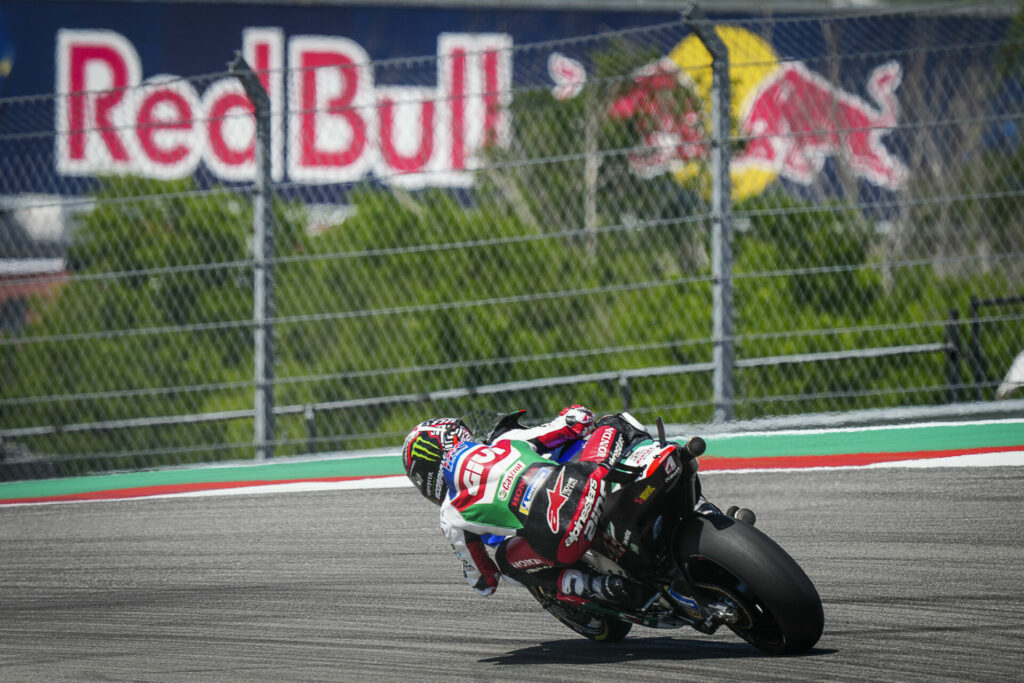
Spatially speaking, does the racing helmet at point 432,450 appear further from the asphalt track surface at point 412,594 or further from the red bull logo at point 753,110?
the red bull logo at point 753,110

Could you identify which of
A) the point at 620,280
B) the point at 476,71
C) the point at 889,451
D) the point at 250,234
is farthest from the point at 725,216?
the point at 250,234

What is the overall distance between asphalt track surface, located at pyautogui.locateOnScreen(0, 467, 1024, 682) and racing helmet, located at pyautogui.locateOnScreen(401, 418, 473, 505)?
64cm

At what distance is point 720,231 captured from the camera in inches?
341

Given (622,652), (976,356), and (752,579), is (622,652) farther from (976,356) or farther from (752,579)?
(976,356)

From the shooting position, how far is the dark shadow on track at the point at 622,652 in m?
4.97

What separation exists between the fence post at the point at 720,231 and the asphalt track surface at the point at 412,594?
1.15 m

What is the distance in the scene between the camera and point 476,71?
33.1 feet

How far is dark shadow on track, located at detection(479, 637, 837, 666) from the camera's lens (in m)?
4.97

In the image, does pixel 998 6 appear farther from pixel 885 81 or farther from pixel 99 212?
pixel 99 212

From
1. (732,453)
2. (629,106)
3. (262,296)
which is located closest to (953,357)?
(732,453)

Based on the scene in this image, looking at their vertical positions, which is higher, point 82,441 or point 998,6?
point 998,6

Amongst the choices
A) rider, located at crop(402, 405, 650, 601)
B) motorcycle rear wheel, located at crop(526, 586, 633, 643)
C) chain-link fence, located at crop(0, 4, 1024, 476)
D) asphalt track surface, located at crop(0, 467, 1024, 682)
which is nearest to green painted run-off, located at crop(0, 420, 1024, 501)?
chain-link fence, located at crop(0, 4, 1024, 476)

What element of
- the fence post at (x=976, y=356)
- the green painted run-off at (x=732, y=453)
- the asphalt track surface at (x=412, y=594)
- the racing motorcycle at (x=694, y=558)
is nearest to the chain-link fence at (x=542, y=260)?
the fence post at (x=976, y=356)

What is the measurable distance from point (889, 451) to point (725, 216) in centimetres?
175
